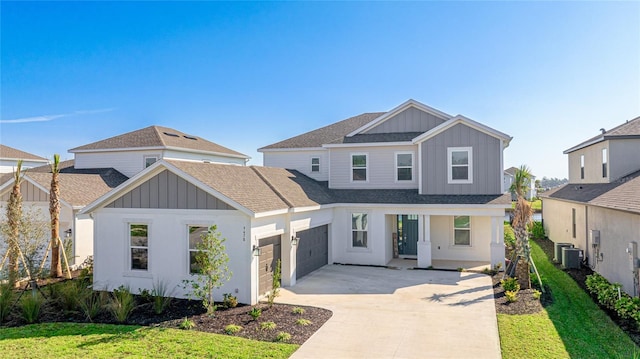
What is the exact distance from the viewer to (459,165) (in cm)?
1781

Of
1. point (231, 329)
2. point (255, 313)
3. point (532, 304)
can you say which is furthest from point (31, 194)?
point (532, 304)

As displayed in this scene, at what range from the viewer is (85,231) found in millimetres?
17547

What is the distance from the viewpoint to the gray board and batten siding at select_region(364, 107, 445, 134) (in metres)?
20.1

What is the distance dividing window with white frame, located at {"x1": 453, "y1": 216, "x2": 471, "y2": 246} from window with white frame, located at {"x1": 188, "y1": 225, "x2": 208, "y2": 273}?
39.3 ft

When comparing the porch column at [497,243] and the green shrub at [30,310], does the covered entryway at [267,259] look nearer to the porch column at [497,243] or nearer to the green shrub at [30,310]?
the green shrub at [30,310]

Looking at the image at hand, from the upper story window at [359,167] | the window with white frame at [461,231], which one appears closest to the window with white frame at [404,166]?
the upper story window at [359,167]

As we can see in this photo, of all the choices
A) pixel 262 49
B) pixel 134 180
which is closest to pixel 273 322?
pixel 134 180

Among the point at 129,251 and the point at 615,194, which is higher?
the point at 615,194

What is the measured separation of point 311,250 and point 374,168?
569 centimetres

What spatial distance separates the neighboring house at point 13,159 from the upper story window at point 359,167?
2781 centimetres

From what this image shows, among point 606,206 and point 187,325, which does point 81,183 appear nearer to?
point 187,325

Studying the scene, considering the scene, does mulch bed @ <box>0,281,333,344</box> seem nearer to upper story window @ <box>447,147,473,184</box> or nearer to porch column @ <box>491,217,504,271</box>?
porch column @ <box>491,217,504,271</box>

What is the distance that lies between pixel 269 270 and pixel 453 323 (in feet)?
19.9

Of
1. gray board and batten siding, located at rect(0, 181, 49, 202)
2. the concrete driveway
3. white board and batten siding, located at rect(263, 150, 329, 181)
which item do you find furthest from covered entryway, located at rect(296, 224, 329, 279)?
gray board and batten siding, located at rect(0, 181, 49, 202)
